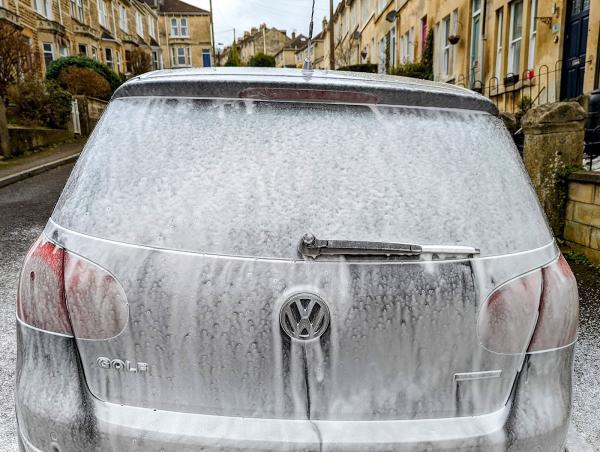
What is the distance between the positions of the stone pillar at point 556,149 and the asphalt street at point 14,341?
83cm

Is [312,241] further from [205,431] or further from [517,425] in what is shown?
[517,425]

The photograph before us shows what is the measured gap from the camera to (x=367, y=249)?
130cm

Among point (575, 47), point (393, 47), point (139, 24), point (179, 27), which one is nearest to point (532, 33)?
point (575, 47)

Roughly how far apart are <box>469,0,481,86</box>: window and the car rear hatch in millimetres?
14330

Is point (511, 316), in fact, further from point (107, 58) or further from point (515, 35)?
point (107, 58)

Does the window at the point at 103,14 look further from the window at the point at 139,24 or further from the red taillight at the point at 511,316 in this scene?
the red taillight at the point at 511,316

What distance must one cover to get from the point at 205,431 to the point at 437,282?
767 mm

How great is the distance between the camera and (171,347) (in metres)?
1.30

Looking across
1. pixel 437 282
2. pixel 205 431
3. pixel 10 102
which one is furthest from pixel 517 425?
pixel 10 102

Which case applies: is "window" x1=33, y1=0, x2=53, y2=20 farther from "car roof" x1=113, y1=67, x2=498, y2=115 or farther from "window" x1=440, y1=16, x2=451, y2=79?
"car roof" x1=113, y1=67, x2=498, y2=115

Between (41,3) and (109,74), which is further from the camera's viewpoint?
(41,3)

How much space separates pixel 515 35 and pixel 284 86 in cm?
1315

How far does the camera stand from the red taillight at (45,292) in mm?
1368

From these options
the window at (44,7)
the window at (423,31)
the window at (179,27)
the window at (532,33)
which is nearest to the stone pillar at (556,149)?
the window at (532,33)
